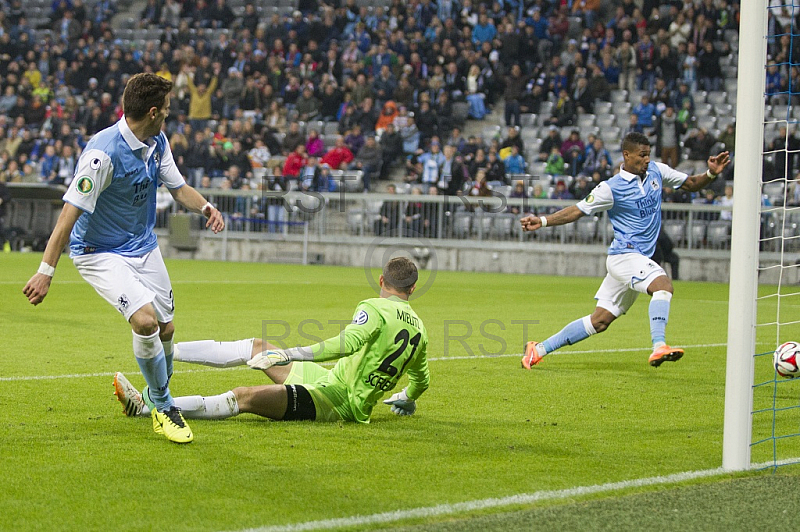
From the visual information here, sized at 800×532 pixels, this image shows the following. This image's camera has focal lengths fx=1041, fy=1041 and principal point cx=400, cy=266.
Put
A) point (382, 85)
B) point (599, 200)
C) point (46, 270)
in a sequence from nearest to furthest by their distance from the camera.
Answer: point (46, 270) < point (599, 200) < point (382, 85)

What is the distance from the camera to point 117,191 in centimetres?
533

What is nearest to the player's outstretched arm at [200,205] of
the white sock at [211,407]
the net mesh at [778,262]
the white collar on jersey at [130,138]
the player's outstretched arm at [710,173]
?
the white collar on jersey at [130,138]

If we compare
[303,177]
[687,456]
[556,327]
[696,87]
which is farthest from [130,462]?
[696,87]

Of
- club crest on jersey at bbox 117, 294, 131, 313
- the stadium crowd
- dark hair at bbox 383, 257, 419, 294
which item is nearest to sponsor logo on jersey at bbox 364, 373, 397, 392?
dark hair at bbox 383, 257, 419, 294

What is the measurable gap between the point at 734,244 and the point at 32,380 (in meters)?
4.74

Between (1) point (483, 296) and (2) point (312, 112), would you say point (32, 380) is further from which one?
(2) point (312, 112)

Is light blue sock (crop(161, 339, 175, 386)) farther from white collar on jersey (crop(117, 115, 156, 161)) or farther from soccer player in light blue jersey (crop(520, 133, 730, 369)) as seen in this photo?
soccer player in light blue jersey (crop(520, 133, 730, 369))

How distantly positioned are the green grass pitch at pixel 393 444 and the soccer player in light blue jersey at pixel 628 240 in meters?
0.31

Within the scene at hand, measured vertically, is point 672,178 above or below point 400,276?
above

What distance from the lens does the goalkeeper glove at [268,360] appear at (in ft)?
15.1

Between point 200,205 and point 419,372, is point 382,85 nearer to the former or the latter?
point 200,205

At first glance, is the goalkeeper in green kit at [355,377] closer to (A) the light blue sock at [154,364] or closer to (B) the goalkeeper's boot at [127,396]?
(B) the goalkeeper's boot at [127,396]

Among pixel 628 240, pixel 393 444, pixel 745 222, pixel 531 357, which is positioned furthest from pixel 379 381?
pixel 628 240

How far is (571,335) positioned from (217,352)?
354 centimetres
